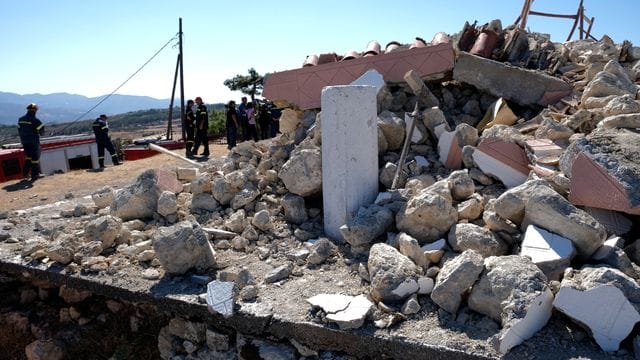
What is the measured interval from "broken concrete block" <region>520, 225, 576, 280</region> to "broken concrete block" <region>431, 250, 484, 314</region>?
1.08ft

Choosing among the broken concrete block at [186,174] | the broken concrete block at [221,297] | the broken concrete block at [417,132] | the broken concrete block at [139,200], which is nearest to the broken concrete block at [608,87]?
the broken concrete block at [417,132]

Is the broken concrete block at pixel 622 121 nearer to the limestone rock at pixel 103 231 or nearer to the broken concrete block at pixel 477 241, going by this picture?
the broken concrete block at pixel 477 241

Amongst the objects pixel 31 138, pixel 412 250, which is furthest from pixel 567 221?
pixel 31 138

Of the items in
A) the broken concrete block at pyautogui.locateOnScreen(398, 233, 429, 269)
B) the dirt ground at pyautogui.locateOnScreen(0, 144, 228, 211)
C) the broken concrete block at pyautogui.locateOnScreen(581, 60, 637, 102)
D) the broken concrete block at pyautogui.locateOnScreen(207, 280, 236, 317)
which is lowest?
the dirt ground at pyautogui.locateOnScreen(0, 144, 228, 211)

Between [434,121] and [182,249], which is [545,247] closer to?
[434,121]

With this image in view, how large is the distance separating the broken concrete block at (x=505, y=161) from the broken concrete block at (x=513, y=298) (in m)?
1.21

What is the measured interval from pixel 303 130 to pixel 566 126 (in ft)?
9.17

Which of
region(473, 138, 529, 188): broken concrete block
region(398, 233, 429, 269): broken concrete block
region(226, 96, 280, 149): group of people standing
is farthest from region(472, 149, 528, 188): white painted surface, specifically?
region(226, 96, 280, 149): group of people standing

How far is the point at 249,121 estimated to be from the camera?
11.4 m

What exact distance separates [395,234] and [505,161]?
3.78 feet

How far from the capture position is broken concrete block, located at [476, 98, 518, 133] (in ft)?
14.3

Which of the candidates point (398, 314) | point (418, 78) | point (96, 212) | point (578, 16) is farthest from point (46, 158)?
point (578, 16)

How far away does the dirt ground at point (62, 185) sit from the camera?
23.8 ft

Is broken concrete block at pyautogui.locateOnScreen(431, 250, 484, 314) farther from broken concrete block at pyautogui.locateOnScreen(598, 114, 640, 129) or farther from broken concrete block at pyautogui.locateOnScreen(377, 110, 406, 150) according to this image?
broken concrete block at pyautogui.locateOnScreen(377, 110, 406, 150)
